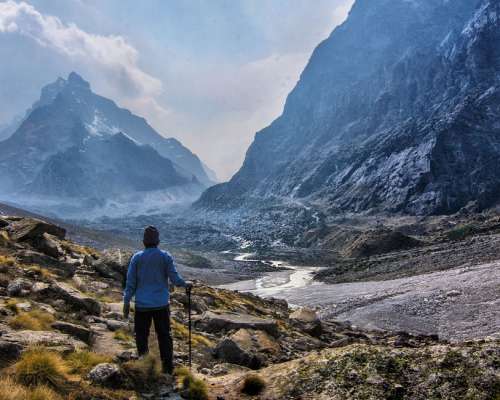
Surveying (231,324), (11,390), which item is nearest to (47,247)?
(231,324)

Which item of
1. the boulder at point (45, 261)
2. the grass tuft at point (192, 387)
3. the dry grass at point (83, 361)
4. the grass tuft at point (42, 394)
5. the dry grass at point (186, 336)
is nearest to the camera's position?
the grass tuft at point (42, 394)

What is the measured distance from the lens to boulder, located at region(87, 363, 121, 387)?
25.1ft

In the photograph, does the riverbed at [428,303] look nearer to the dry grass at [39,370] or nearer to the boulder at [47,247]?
the boulder at [47,247]

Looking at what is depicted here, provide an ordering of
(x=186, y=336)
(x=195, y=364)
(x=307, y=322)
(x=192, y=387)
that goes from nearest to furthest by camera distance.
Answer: (x=192, y=387) < (x=195, y=364) < (x=186, y=336) < (x=307, y=322)

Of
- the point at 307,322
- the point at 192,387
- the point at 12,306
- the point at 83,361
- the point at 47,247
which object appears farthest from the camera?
the point at 307,322

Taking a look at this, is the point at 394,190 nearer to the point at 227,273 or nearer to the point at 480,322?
the point at 227,273

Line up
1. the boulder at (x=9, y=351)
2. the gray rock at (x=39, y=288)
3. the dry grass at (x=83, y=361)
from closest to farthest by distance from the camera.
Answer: the boulder at (x=9, y=351) < the dry grass at (x=83, y=361) < the gray rock at (x=39, y=288)

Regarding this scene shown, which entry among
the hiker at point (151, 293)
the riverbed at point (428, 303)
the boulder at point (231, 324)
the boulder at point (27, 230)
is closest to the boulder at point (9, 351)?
the hiker at point (151, 293)

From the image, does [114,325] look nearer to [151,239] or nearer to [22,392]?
[151,239]

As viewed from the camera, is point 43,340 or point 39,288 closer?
point 43,340

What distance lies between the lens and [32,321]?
32.8 ft

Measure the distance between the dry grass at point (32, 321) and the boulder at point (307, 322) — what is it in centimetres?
1407

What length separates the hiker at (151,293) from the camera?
369 inches

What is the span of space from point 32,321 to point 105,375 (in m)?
3.36
